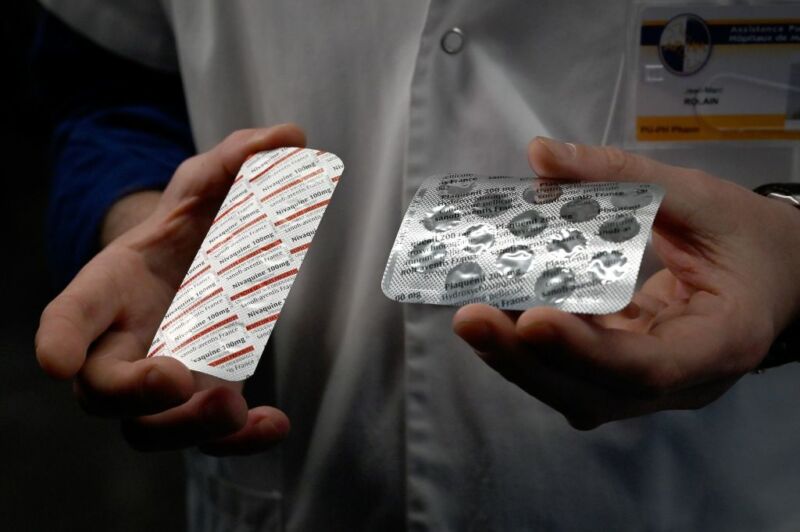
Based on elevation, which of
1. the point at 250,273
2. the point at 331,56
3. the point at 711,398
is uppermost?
the point at 331,56

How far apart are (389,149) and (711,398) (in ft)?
1.06

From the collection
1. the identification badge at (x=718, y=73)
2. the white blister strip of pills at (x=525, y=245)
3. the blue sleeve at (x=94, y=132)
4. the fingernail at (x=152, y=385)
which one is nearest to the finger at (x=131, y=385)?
the fingernail at (x=152, y=385)

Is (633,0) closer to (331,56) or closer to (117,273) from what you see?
(331,56)

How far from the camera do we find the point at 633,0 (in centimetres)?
57

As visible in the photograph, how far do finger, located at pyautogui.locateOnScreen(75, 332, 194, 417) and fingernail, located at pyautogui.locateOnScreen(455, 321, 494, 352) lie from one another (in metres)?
0.18

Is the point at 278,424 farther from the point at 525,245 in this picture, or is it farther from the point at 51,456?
the point at 51,456

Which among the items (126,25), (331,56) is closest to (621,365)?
(331,56)

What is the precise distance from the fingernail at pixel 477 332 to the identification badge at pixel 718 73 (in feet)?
0.91

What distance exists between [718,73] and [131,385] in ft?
1.64

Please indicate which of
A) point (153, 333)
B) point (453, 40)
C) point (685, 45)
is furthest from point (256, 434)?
point (685, 45)

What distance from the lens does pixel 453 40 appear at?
0.59m

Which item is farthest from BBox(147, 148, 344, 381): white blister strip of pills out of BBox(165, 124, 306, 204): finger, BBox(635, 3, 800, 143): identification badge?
BBox(635, 3, 800, 143): identification badge

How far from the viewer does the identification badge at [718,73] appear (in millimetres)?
570

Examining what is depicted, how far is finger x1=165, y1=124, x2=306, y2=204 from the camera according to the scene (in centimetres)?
58
